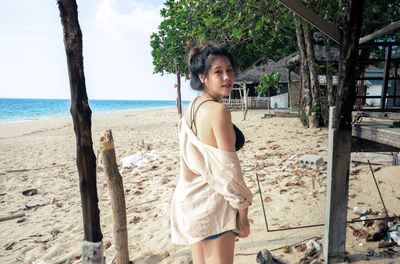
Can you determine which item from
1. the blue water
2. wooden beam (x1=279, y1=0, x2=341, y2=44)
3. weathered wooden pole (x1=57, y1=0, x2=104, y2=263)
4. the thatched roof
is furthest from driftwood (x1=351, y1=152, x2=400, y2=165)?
the blue water

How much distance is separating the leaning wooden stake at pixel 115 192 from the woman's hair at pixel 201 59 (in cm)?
183

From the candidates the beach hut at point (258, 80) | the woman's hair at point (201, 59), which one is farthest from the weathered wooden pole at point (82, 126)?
the beach hut at point (258, 80)

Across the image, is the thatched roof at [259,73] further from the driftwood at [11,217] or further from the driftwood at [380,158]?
the driftwood at [11,217]

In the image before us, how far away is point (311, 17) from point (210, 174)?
2.01 meters

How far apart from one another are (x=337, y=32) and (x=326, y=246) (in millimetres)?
2365

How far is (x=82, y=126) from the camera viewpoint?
9.07ft

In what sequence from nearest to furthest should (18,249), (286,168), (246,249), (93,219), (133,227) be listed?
(93,219) < (246,249) < (18,249) < (133,227) < (286,168)

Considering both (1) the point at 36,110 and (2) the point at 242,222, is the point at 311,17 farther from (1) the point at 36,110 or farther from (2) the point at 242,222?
(1) the point at 36,110

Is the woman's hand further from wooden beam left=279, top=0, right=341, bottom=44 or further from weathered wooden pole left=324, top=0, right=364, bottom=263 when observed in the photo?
wooden beam left=279, top=0, right=341, bottom=44

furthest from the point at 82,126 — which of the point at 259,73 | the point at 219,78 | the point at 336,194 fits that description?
the point at 259,73

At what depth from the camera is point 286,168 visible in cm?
663

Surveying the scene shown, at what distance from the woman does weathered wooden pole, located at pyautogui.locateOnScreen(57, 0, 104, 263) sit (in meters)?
1.32

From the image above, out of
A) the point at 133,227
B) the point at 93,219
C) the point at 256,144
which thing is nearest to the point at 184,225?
the point at 93,219

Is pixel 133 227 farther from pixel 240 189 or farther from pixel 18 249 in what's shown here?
pixel 240 189
